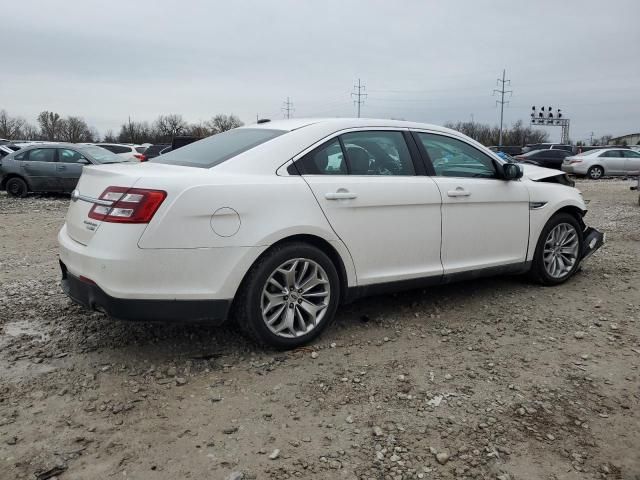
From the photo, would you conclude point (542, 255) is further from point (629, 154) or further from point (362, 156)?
point (629, 154)

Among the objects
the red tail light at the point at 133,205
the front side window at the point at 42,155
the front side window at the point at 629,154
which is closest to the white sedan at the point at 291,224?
the red tail light at the point at 133,205

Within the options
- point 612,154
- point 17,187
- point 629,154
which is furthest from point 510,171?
point 629,154

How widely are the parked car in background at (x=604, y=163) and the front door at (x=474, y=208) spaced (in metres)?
21.6

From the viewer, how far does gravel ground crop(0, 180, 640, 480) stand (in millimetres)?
2533

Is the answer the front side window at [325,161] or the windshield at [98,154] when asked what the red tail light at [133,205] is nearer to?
the front side window at [325,161]

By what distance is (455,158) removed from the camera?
4.61m

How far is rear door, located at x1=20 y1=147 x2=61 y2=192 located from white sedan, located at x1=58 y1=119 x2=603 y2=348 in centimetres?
1103

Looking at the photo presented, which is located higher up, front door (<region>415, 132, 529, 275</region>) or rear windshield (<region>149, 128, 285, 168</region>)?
rear windshield (<region>149, 128, 285, 168</region>)

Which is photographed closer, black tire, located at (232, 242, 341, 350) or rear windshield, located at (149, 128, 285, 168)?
black tire, located at (232, 242, 341, 350)

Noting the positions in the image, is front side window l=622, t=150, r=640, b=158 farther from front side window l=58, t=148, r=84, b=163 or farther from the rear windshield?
the rear windshield

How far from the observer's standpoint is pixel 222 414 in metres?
2.93

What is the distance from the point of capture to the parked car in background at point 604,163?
78.9 ft

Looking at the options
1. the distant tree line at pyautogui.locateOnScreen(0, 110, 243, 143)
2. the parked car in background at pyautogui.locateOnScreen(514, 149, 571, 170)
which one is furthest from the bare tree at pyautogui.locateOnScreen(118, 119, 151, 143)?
the parked car in background at pyautogui.locateOnScreen(514, 149, 571, 170)

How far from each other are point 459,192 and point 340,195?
1.16m
